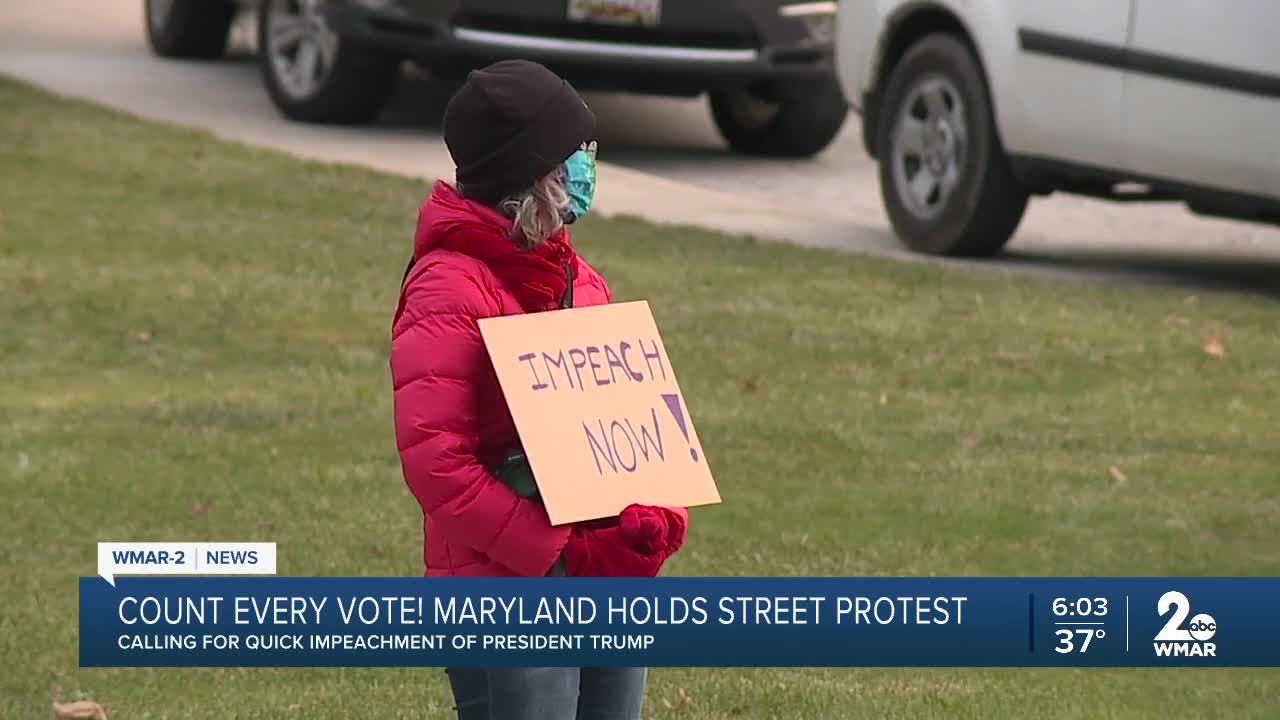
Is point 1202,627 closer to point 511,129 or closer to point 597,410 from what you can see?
point 597,410

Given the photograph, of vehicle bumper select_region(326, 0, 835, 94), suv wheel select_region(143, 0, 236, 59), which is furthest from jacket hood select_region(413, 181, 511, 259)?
suv wheel select_region(143, 0, 236, 59)

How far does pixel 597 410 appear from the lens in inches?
136

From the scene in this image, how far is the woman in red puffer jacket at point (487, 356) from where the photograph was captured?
10.8 feet

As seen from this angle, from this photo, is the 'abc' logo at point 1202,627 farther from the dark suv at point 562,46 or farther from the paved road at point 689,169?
the dark suv at point 562,46

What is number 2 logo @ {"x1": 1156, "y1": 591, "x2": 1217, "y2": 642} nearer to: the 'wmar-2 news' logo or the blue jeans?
the 'wmar-2 news' logo

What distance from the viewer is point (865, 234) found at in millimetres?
11172

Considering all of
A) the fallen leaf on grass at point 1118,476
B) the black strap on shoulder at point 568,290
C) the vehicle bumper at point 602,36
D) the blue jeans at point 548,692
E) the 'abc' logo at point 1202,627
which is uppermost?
the black strap on shoulder at point 568,290

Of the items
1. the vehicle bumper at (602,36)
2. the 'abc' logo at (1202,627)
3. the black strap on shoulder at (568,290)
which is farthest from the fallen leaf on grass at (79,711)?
the vehicle bumper at (602,36)

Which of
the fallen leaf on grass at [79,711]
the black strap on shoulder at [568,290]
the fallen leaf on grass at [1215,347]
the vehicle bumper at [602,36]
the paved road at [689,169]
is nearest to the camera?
the black strap on shoulder at [568,290]

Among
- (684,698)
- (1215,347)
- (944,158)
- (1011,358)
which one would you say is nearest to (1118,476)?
(1011,358)

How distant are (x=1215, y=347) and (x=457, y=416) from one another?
554 cm

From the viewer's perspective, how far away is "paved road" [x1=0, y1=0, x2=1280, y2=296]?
432 inches

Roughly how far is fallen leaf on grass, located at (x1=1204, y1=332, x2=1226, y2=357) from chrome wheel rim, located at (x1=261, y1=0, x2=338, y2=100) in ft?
17.6

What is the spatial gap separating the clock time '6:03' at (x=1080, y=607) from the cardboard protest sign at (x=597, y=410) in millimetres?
467
